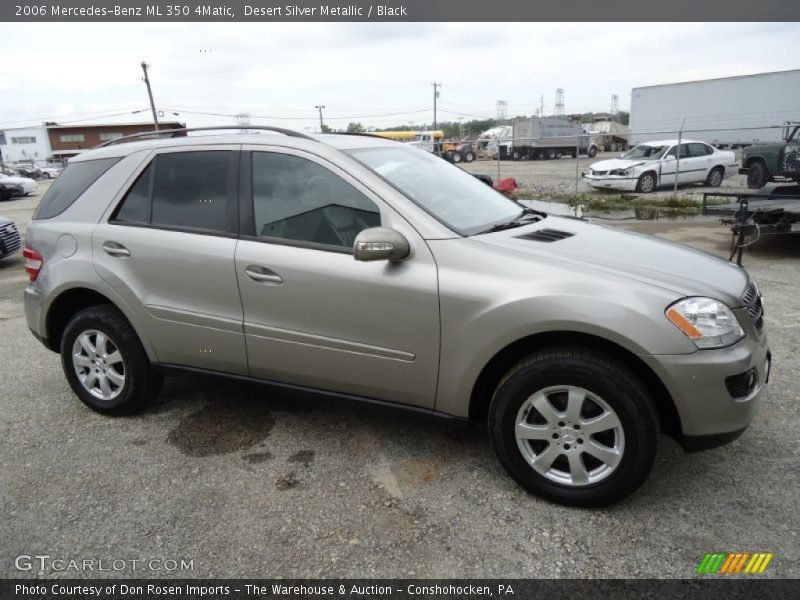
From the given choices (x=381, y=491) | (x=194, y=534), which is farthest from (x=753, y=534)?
(x=194, y=534)

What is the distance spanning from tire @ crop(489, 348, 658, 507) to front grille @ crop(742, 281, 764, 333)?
26.5 inches

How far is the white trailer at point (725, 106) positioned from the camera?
26.9 metres

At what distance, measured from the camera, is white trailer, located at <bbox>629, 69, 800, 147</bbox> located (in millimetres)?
26906

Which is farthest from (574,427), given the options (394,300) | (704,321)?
(394,300)

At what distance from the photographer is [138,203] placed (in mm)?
3543

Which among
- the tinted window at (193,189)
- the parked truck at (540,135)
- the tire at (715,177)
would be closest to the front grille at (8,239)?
the tinted window at (193,189)

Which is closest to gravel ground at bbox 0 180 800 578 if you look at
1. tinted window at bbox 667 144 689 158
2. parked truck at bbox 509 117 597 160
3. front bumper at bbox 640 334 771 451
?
front bumper at bbox 640 334 771 451

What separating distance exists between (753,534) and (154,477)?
9.38 ft

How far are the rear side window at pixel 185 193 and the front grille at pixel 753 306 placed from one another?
261 cm

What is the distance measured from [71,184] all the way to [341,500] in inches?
108

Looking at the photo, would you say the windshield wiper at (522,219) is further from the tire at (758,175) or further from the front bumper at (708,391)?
the tire at (758,175)

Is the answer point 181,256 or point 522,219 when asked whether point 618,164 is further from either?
point 181,256

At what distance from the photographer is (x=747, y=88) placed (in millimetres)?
28172

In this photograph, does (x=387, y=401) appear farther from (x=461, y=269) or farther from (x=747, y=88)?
(x=747, y=88)
